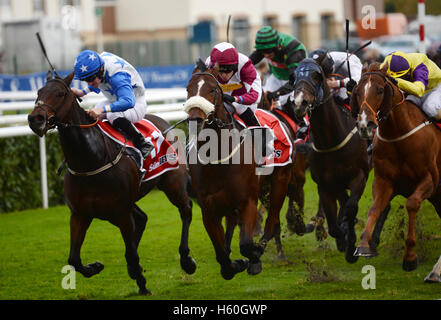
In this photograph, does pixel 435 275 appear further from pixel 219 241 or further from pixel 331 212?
pixel 219 241

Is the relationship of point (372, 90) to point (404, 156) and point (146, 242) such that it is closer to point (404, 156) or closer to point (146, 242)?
point (404, 156)

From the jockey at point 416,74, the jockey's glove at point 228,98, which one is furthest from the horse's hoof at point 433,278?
the jockey's glove at point 228,98

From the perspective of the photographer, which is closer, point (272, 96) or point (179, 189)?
point (179, 189)

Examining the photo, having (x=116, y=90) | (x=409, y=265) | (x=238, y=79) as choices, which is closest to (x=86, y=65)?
(x=116, y=90)

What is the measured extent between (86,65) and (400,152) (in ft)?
7.31

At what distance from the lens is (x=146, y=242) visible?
28.1 ft

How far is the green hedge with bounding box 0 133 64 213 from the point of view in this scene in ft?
32.5

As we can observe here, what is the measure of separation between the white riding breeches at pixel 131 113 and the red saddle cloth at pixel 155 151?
0.05 metres

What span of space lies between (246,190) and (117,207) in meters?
0.90

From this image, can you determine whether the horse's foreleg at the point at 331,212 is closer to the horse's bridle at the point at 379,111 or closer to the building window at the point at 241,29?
the horse's bridle at the point at 379,111

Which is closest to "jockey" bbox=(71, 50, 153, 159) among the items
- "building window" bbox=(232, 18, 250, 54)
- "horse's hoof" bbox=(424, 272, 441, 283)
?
"horse's hoof" bbox=(424, 272, 441, 283)

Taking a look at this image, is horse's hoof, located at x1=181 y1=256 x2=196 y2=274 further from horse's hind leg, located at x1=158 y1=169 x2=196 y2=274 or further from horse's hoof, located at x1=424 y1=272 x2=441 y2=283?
horse's hoof, located at x1=424 y1=272 x2=441 y2=283

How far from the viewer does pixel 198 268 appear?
727 cm
